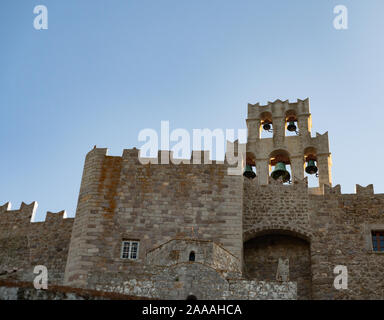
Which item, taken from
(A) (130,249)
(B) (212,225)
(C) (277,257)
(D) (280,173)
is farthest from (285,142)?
(A) (130,249)

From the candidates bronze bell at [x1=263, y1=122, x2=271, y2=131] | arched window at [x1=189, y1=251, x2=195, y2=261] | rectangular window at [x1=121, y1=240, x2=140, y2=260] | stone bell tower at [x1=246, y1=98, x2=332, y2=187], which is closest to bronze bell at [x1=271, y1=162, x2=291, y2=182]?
stone bell tower at [x1=246, y1=98, x2=332, y2=187]

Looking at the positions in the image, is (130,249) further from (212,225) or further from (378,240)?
A: (378,240)

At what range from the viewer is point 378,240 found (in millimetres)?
26922

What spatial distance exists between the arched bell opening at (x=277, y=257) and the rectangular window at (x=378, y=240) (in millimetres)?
2949

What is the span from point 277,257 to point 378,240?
4.65 meters

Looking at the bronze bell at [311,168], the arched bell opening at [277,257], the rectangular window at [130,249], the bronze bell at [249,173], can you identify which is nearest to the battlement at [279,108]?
the bronze bell at [311,168]

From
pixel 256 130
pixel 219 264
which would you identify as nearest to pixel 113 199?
pixel 219 264

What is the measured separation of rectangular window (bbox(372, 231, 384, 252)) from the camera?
2666 cm

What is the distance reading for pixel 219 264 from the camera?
21234 millimetres

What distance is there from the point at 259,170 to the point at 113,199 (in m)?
11.8

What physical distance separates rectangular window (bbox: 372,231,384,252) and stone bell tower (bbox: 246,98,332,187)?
7.24 m

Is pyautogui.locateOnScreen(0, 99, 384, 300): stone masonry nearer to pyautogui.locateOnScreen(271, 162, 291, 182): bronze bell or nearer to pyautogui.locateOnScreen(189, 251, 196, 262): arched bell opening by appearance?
pyautogui.locateOnScreen(189, 251, 196, 262): arched bell opening

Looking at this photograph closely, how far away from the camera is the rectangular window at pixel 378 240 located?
26656 mm
